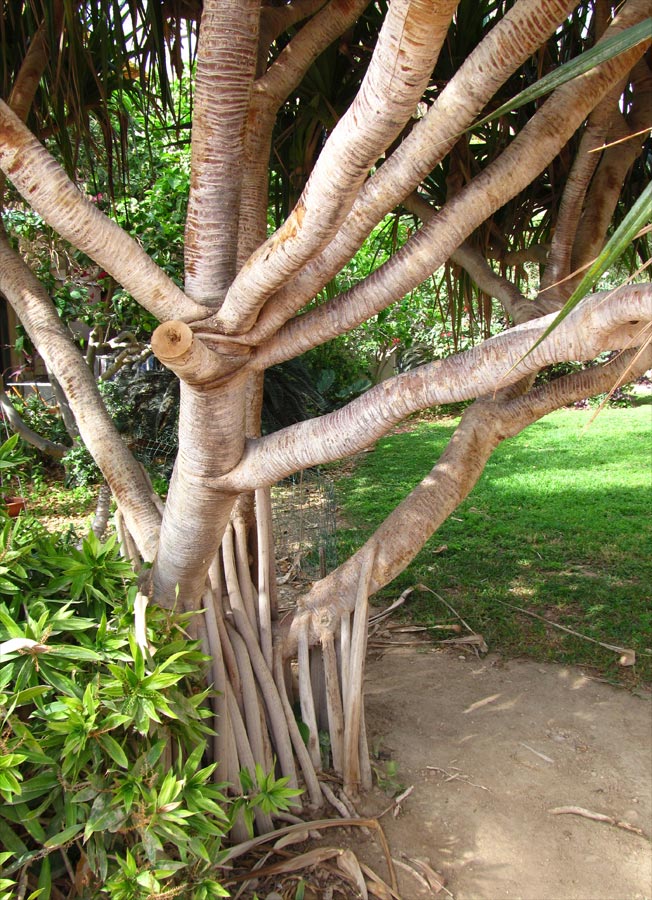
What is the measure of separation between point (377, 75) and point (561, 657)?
3.13 m

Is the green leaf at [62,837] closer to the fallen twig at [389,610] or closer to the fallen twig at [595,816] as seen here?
the fallen twig at [595,816]

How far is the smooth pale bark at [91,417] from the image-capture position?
99.3 inches

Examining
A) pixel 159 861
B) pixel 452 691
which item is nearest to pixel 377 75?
pixel 159 861

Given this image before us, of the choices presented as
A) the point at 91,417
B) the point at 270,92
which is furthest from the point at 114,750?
the point at 270,92

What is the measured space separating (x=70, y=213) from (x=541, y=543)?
453 cm

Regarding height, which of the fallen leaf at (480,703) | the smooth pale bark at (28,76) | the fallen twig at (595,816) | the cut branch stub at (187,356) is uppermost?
the smooth pale bark at (28,76)

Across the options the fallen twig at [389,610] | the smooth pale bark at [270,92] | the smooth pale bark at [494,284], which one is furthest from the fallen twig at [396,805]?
the smooth pale bark at [270,92]

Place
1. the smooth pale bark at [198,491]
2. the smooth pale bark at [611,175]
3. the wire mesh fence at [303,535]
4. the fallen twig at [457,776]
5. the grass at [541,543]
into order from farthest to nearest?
the wire mesh fence at [303,535] → the grass at [541,543] → the smooth pale bark at [611,175] → the fallen twig at [457,776] → the smooth pale bark at [198,491]

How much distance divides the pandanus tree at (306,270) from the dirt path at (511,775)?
1.02 feet

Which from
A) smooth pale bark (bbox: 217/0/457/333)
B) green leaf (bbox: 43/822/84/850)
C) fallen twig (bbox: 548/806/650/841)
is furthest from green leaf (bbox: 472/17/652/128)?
fallen twig (bbox: 548/806/650/841)

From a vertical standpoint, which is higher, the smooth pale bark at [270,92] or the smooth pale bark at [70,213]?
the smooth pale bark at [270,92]

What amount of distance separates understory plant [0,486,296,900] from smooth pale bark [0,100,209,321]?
668 millimetres

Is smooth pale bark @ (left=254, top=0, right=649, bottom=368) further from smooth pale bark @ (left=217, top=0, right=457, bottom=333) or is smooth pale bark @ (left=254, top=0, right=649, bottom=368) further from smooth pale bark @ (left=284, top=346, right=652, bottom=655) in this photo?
smooth pale bark @ (left=284, top=346, right=652, bottom=655)

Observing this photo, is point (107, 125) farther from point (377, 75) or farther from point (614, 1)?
point (614, 1)
